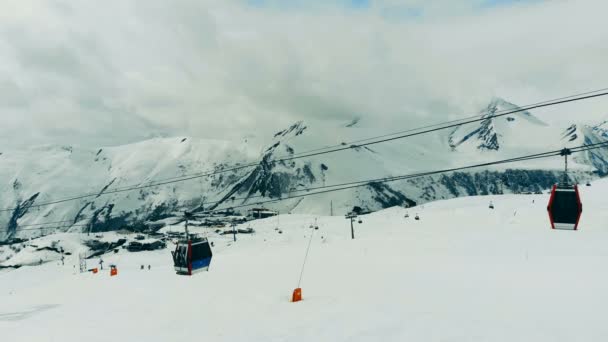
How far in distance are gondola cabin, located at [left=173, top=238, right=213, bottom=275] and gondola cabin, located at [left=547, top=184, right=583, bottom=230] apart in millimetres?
23334

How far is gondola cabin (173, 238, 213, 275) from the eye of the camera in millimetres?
30797

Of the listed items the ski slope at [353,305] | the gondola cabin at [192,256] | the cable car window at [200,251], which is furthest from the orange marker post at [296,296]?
the cable car window at [200,251]

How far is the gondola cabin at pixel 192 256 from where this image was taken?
3080 centimetres

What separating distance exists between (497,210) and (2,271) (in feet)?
640

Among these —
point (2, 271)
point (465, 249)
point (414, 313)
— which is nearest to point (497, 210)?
point (465, 249)

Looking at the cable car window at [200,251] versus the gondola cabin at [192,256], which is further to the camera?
the cable car window at [200,251]

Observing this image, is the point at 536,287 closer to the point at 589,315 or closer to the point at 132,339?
the point at 589,315

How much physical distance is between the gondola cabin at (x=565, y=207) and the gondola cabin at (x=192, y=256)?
23.3 m

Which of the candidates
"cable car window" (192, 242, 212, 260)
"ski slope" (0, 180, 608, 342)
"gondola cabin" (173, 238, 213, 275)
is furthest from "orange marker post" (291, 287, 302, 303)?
"cable car window" (192, 242, 212, 260)

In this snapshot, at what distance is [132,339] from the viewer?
1466 centimetres

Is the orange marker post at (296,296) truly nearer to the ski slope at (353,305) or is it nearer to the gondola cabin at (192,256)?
the ski slope at (353,305)

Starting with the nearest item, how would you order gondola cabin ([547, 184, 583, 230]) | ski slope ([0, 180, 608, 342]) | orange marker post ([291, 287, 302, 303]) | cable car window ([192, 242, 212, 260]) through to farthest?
ski slope ([0, 180, 608, 342]) < orange marker post ([291, 287, 302, 303]) < gondola cabin ([547, 184, 583, 230]) < cable car window ([192, 242, 212, 260])

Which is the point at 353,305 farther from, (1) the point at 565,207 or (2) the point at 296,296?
(1) the point at 565,207

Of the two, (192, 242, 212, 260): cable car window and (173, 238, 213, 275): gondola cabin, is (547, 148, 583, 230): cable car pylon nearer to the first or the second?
(173, 238, 213, 275): gondola cabin
